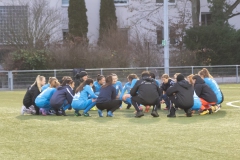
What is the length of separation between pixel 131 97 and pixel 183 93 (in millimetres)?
1582

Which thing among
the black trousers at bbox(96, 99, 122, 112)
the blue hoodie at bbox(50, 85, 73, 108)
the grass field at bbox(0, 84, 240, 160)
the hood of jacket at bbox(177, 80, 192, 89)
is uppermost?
the hood of jacket at bbox(177, 80, 192, 89)

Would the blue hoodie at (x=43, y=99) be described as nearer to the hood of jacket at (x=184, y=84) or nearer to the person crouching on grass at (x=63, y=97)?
the person crouching on grass at (x=63, y=97)

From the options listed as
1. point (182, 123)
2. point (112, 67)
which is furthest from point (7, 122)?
point (112, 67)

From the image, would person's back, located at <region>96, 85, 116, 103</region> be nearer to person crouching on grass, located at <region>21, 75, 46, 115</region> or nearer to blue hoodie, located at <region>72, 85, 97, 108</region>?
blue hoodie, located at <region>72, 85, 97, 108</region>

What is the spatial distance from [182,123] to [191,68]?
71.9 feet

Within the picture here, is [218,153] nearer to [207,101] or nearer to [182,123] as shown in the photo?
[182,123]

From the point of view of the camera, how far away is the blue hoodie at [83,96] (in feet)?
54.0

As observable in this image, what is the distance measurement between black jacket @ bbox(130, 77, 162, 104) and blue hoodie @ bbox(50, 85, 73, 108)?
2077mm

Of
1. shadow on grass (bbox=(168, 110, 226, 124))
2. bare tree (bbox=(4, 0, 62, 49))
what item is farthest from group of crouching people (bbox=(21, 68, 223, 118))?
bare tree (bbox=(4, 0, 62, 49))

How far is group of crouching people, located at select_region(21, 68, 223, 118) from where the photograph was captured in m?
16.2

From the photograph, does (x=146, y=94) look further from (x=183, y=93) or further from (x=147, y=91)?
(x=183, y=93)

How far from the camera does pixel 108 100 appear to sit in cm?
1627

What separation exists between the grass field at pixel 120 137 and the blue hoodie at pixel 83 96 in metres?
0.51

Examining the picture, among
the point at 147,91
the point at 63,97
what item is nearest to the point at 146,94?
the point at 147,91
